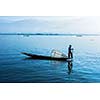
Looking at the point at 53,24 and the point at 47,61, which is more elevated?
the point at 53,24

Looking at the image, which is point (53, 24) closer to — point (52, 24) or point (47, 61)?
point (52, 24)

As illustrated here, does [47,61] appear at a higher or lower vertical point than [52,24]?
lower

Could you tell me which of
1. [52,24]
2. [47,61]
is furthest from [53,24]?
[47,61]

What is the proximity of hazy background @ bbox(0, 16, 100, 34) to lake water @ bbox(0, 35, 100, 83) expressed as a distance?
79 millimetres

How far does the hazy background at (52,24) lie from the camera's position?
15.6 feet

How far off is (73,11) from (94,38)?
14.1 inches

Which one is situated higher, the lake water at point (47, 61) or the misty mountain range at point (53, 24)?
the misty mountain range at point (53, 24)

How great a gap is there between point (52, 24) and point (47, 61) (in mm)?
406

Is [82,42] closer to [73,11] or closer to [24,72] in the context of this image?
[73,11]

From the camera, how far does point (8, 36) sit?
4.85 meters

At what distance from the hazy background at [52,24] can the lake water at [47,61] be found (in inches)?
3.1

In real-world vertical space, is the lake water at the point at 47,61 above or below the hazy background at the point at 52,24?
below

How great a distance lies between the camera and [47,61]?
489cm
